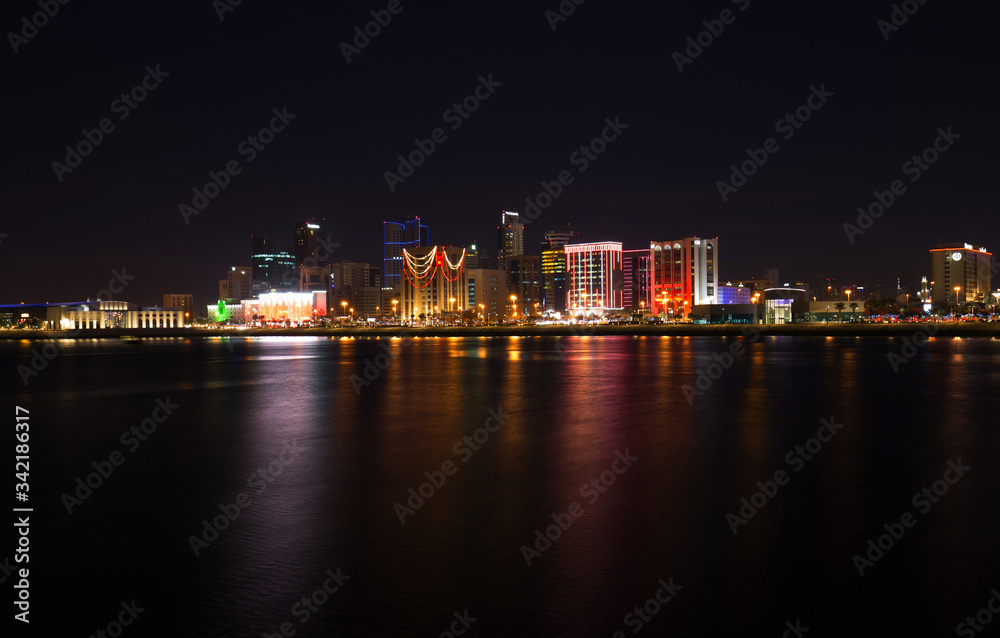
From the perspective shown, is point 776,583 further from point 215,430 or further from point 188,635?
point 215,430

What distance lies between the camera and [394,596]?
725 centimetres

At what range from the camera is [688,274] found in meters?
183

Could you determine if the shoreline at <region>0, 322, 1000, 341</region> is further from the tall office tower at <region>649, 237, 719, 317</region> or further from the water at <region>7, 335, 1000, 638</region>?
the water at <region>7, 335, 1000, 638</region>

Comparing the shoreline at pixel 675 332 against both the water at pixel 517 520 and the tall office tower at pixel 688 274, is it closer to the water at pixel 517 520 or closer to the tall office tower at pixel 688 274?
the tall office tower at pixel 688 274

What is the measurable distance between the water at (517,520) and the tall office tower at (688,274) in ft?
535

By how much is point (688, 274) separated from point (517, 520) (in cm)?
18090

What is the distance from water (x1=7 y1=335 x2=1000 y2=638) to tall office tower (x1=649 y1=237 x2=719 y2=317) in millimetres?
163097

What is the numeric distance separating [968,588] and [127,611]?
891cm

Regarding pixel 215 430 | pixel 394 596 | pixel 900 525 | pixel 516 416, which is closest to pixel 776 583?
pixel 900 525

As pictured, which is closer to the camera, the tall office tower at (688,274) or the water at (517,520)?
the water at (517,520)

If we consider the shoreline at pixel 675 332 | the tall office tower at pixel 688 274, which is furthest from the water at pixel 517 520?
the tall office tower at pixel 688 274

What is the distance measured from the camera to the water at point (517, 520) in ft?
22.7

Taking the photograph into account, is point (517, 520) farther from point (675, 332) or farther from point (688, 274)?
point (688, 274)

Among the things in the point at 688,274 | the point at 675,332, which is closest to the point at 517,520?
the point at 675,332
